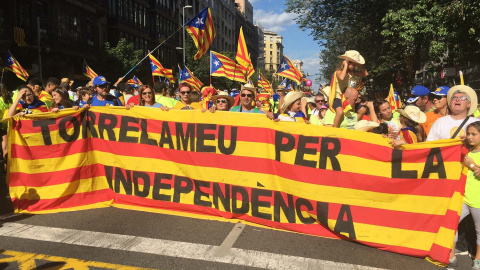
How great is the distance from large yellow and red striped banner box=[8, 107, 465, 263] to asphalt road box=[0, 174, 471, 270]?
0.23 metres

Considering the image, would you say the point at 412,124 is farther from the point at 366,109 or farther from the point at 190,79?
the point at 190,79

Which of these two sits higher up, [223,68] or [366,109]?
[223,68]

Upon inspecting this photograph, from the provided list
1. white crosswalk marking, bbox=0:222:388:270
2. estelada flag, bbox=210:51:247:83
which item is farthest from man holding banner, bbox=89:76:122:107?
estelada flag, bbox=210:51:247:83

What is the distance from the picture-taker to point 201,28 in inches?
381

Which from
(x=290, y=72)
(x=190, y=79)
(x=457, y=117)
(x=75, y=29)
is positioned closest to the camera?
(x=457, y=117)

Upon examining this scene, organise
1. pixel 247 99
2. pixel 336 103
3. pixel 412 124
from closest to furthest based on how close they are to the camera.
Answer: pixel 336 103 → pixel 412 124 → pixel 247 99

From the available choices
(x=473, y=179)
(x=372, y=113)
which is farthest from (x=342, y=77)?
(x=473, y=179)

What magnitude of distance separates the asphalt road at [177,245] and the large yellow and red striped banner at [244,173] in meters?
0.23

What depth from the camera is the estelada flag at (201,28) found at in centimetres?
958

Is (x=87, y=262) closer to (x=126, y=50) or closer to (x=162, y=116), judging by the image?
(x=162, y=116)

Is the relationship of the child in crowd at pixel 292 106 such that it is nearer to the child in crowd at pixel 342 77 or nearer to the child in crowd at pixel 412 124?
the child in crowd at pixel 342 77

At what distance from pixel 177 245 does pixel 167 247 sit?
0.11m

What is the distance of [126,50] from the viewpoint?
96.1ft

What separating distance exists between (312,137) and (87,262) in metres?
2.72
